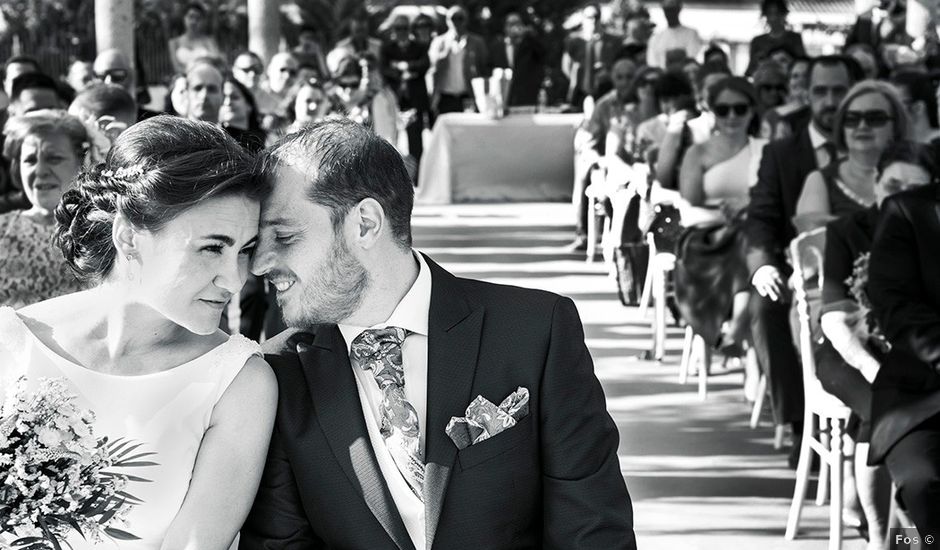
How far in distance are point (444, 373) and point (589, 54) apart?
16485 mm

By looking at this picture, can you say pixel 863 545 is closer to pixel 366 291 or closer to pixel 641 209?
pixel 366 291

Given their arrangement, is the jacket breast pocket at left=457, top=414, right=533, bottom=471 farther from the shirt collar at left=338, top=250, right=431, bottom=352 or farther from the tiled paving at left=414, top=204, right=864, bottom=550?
the tiled paving at left=414, top=204, right=864, bottom=550

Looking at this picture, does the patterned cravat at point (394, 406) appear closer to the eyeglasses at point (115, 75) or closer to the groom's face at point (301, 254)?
the groom's face at point (301, 254)

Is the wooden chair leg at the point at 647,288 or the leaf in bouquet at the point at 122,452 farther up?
the leaf in bouquet at the point at 122,452

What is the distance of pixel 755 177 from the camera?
862cm

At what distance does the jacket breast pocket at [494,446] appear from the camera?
117 inches

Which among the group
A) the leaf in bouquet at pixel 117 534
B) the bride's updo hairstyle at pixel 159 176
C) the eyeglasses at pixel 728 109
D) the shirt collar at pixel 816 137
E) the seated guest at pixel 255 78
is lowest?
the seated guest at pixel 255 78

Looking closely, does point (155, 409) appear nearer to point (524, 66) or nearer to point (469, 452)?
point (469, 452)

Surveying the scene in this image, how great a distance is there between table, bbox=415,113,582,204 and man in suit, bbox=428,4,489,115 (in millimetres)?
1959

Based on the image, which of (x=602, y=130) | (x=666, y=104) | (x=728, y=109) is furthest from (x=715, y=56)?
(x=728, y=109)

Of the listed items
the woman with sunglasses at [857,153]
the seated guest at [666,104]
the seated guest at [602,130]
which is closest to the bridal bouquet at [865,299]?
the woman with sunglasses at [857,153]

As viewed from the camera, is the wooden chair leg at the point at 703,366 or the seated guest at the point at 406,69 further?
the seated guest at the point at 406,69

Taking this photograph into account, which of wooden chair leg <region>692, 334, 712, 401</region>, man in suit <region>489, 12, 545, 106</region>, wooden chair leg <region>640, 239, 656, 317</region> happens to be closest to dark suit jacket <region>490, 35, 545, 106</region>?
man in suit <region>489, 12, 545, 106</region>

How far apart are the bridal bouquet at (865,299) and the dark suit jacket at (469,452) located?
8.41ft
